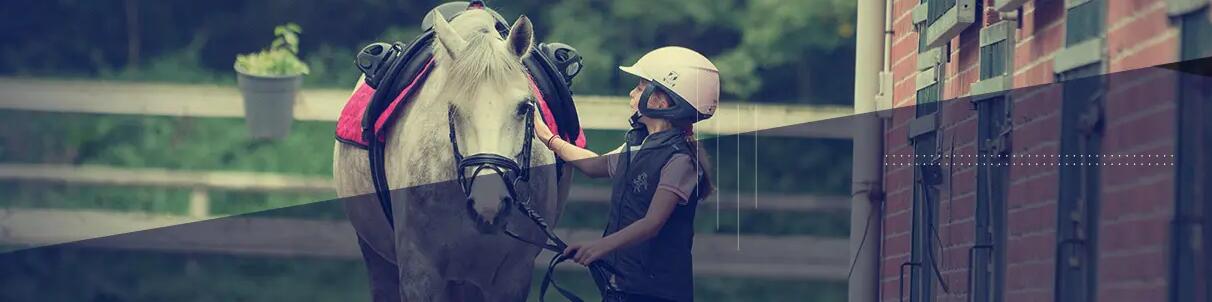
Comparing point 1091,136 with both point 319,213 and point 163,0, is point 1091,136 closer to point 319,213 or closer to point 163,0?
point 319,213

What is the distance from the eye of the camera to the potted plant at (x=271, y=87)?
7945 mm

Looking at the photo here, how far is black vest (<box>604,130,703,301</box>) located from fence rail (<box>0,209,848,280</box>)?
3904 mm

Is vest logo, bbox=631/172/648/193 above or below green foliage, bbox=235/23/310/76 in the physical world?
below

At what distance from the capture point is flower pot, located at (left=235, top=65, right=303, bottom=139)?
795cm

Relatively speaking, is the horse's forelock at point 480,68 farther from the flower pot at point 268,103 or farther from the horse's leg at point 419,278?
the flower pot at point 268,103

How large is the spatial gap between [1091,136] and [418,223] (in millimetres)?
1736

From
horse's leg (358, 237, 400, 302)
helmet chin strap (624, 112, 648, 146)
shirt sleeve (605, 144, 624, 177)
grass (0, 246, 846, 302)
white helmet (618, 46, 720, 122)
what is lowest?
grass (0, 246, 846, 302)

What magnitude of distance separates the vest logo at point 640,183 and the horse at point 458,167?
290mm

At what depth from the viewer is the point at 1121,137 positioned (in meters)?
3.25

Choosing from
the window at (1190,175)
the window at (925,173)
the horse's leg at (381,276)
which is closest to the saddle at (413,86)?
the horse's leg at (381,276)

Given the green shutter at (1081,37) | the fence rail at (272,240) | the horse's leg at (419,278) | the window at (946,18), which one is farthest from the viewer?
the fence rail at (272,240)

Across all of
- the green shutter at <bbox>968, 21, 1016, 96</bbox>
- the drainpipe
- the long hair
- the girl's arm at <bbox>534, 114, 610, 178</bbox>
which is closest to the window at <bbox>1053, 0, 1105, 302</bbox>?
the green shutter at <bbox>968, 21, 1016, 96</bbox>

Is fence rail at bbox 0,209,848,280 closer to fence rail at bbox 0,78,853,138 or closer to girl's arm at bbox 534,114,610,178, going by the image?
fence rail at bbox 0,78,853,138

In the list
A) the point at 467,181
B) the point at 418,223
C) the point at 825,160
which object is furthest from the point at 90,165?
the point at 467,181
